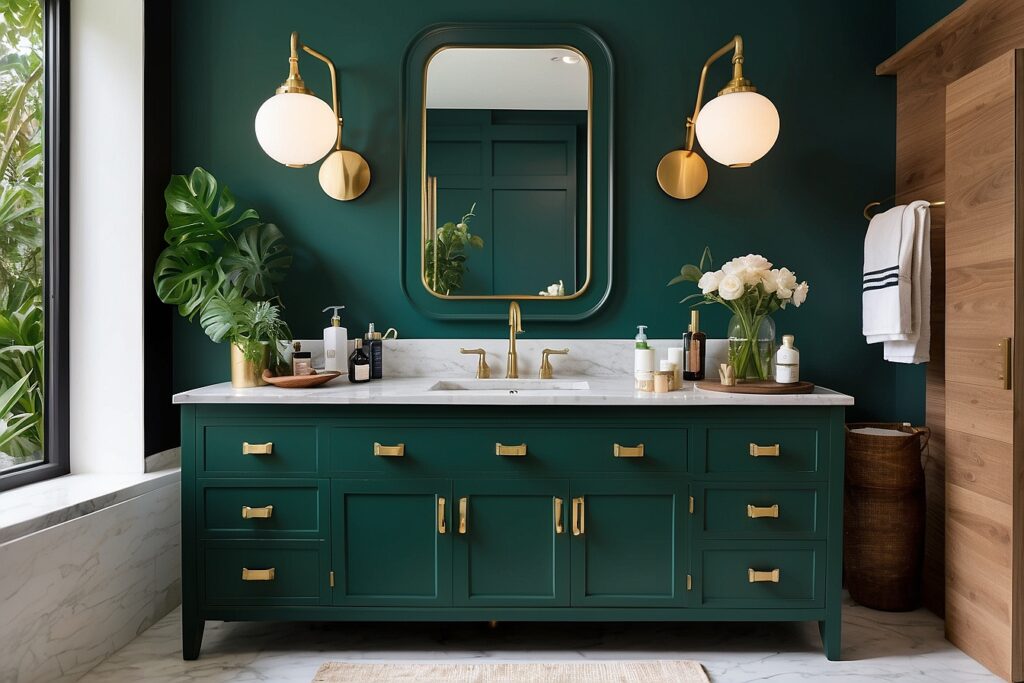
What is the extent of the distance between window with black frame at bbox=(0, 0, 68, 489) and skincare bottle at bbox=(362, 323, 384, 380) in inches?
41.4

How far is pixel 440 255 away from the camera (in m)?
2.73

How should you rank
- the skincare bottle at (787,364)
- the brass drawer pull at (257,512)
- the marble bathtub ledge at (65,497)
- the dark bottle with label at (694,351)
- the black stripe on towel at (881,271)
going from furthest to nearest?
the dark bottle with label at (694,351), the black stripe on towel at (881,271), the skincare bottle at (787,364), the brass drawer pull at (257,512), the marble bathtub ledge at (65,497)

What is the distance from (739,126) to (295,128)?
157 centimetres

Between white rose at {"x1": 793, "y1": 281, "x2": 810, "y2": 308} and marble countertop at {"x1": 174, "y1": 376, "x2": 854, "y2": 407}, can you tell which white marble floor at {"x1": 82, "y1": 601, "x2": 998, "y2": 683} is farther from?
white rose at {"x1": 793, "y1": 281, "x2": 810, "y2": 308}

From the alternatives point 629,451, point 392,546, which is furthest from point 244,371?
point 629,451

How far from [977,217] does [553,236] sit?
1391 millimetres

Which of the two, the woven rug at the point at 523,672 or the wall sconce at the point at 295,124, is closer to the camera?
the woven rug at the point at 523,672

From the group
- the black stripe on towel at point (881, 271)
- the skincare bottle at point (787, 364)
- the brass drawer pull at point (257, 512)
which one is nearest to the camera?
the brass drawer pull at point (257, 512)

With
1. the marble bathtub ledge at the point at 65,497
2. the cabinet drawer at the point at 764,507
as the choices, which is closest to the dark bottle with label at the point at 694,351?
the cabinet drawer at the point at 764,507

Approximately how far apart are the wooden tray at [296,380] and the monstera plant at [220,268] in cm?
6

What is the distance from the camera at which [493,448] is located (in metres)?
2.16

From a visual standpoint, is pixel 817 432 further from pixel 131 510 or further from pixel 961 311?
pixel 131 510

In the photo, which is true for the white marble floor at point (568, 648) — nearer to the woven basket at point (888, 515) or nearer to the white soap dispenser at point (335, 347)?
the woven basket at point (888, 515)

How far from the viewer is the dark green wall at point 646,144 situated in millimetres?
2721
